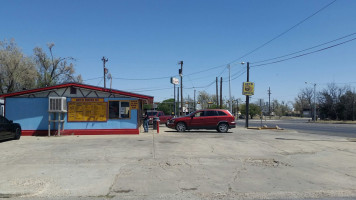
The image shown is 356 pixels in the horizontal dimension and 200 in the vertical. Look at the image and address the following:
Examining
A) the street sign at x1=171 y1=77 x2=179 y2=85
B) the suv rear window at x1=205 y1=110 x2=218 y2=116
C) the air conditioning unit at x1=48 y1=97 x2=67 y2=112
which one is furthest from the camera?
the street sign at x1=171 y1=77 x2=179 y2=85

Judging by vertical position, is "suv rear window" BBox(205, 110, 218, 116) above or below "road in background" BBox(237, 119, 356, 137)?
above

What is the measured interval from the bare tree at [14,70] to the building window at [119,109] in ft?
62.9

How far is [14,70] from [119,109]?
839 inches

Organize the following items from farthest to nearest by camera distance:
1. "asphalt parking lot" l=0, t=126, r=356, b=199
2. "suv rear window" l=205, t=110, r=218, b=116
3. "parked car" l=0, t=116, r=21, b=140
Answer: "suv rear window" l=205, t=110, r=218, b=116, "parked car" l=0, t=116, r=21, b=140, "asphalt parking lot" l=0, t=126, r=356, b=199

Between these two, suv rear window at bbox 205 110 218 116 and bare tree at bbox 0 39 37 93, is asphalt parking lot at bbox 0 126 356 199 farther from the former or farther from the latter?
bare tree at bbox 0 39 37 93

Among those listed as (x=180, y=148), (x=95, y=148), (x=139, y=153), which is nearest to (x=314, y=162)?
(x=180, y=148)

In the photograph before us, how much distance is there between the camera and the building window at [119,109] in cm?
1931

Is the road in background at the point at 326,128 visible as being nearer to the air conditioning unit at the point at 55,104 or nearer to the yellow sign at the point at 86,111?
the yellow sign at the point at 86,111

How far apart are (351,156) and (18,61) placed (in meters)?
34.4

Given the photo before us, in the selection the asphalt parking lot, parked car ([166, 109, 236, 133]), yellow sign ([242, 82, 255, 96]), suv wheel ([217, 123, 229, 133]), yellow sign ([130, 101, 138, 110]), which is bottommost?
the asphalt parking lot

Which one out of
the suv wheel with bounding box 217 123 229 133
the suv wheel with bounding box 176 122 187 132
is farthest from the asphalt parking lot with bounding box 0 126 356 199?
the suv wheel with bounding box 176 122 187 132

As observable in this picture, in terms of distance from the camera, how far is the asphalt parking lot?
256 inches

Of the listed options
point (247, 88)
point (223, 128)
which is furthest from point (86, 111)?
point (247, 88)

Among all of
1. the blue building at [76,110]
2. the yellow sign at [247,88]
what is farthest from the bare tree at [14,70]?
the yellow sign at [247,88]
